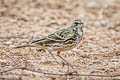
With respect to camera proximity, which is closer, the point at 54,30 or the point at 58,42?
the point at 58,42

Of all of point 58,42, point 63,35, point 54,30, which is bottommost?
point 58,42

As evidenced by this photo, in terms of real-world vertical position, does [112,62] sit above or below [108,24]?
below

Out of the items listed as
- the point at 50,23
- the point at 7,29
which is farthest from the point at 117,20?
the point at 7,29

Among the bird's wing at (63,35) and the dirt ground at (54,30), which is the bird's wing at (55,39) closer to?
the bird's wing at (63,35)

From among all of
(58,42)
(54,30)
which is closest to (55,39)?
(58,42)

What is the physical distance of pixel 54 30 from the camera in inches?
450

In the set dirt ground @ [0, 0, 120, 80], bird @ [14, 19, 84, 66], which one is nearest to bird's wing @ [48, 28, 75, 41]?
bird @ [14, 19, 84, 66]

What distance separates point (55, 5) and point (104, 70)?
720 centimetres

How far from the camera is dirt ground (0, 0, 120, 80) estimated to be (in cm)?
724

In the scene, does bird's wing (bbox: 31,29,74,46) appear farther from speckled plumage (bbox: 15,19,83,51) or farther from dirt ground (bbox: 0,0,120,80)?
dirt ground (bbox: 0,0,120,80)

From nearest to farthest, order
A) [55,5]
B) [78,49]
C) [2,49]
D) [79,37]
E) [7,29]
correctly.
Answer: [79,37], [2,49], [78,49], [7,29], [55,5]

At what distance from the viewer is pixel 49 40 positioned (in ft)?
25.1

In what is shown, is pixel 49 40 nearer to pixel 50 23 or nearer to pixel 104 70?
pixel 104 70

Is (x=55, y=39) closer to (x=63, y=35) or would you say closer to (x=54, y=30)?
(x=63, y=35)
